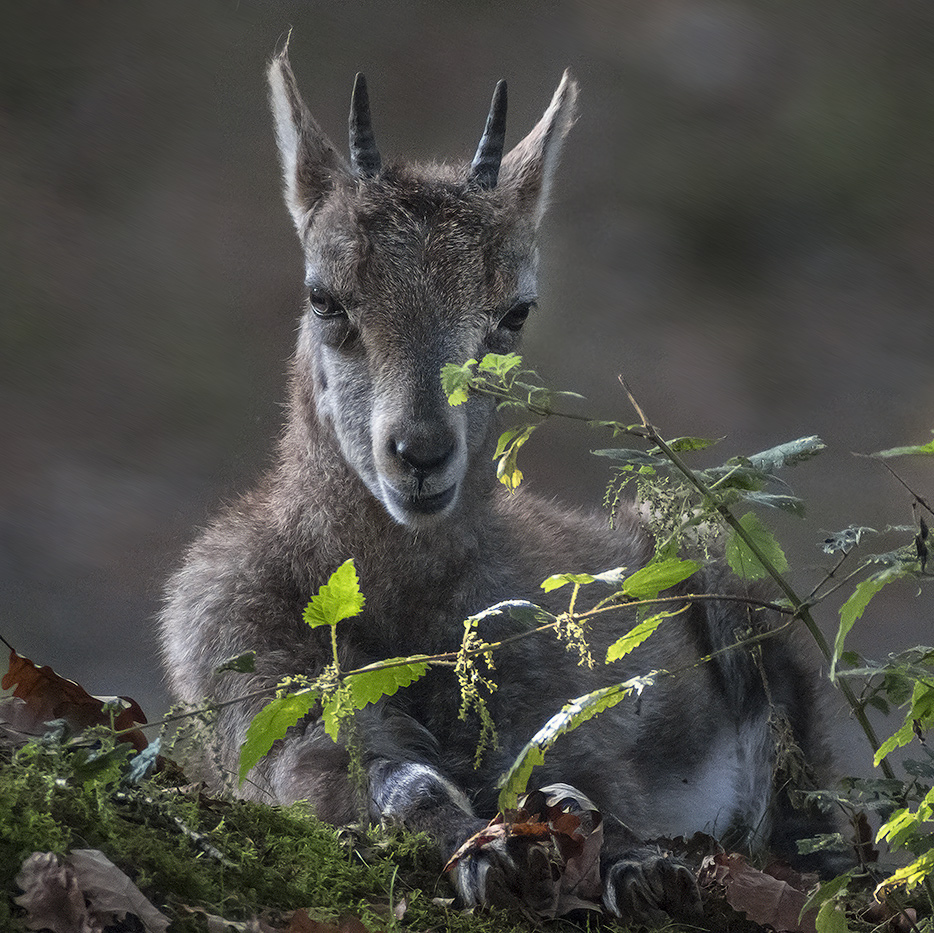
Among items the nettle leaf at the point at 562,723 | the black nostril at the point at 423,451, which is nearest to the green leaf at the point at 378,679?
the nettle leaf at the point at 562,723

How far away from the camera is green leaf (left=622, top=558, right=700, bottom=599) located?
1652mm

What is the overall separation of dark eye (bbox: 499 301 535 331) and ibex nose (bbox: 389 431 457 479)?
1.61 feet

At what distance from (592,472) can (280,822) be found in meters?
3.21

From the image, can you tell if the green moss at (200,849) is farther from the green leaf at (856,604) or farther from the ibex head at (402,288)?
the ibex head at (402,288)

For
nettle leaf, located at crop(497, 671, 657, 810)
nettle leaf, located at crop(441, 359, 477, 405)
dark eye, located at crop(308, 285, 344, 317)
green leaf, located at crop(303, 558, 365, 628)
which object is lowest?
nettle leaf, located at crop(497, 671, 657, 810)

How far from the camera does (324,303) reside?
9.13 feet

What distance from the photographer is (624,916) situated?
187cm

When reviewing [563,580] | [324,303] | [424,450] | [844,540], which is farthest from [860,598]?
[324,303]

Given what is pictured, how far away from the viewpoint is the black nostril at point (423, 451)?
2.41m

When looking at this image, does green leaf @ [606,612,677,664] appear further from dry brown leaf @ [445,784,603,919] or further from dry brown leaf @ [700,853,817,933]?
dry brown leaf @ [700,853,817,933]

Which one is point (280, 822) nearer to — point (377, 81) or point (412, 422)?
point (412, 422)

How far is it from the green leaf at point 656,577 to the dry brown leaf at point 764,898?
64 centimetres

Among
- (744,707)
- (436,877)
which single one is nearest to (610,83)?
(744,707)

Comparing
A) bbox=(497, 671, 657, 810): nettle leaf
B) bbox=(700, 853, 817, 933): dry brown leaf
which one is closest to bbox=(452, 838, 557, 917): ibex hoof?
bbox=(497, 671, 657, 810): nettle leaf
